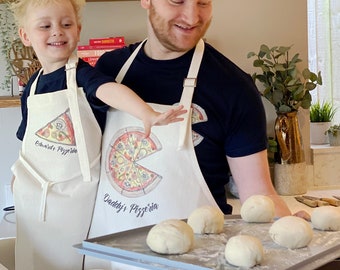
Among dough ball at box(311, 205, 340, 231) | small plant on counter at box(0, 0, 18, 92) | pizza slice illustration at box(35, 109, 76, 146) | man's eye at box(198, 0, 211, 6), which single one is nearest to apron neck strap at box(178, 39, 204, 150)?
man's eye at box(198, 0, 211, 6)

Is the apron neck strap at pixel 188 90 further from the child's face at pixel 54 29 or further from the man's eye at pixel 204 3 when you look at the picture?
the child's face at pixel 54 29

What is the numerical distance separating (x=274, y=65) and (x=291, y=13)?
0.74ft

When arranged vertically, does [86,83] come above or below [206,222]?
above

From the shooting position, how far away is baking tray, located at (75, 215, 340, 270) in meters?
0.77

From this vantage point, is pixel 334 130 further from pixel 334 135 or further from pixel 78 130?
pixel 78 130

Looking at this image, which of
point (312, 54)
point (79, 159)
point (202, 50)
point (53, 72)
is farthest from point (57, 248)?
point (312, 54)

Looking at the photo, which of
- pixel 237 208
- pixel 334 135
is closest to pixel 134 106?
pixel 237 208

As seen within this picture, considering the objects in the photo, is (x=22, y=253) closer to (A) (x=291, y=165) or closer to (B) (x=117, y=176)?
(B) (x=117, y=176)

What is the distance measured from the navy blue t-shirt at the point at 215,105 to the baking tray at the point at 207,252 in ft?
0.96

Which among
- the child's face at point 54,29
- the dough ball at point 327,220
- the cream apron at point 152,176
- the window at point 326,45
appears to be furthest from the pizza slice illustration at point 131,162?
the window at point 326,45

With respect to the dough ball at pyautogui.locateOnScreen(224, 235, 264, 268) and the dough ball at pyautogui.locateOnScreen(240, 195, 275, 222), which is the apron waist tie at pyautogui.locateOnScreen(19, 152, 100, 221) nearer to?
the dough ball at pyautogui.locateOnScreen(240, 195, 275, 222)

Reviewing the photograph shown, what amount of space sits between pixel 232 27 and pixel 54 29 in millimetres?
986

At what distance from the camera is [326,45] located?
92.0 inches

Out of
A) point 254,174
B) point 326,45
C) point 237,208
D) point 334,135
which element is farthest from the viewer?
point 326,45
